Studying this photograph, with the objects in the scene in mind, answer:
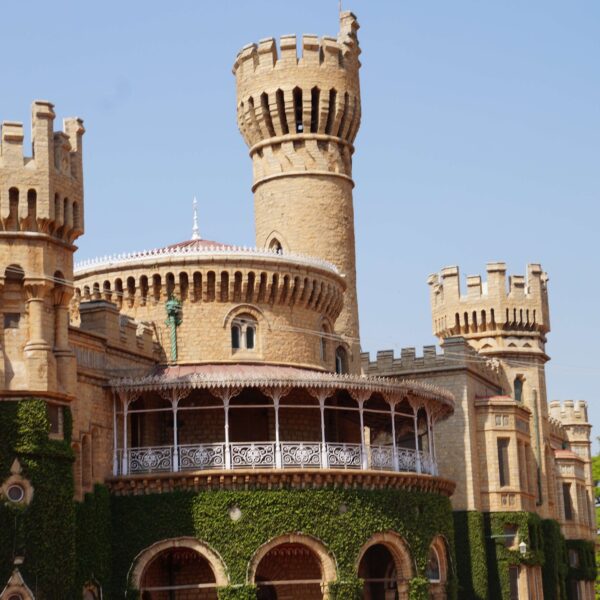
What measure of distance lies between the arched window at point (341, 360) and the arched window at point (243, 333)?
6.08 meters

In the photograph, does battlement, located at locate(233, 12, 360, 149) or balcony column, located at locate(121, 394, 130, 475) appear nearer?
balcony column, located at locate(121, 394, 130, 475)

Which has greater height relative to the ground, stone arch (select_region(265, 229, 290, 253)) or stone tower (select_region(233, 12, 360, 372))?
stone tower (select_region(233, 12, 360, 372))

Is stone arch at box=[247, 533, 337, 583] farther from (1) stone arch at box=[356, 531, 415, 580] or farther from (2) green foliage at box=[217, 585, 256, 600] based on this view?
(1) stone arch at box=[356, 531, 415, 580]

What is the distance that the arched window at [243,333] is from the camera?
178ft

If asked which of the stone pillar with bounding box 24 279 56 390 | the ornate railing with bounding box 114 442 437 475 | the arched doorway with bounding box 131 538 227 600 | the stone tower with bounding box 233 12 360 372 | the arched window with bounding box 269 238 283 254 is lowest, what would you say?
the arched doorway with bounding box 131 538 227 600

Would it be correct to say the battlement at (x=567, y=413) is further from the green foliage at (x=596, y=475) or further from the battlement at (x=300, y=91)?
the battlement at (x=300, y=91)

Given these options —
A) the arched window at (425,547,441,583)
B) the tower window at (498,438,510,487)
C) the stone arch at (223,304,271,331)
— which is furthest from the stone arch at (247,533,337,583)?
the tower window at (498,438,510,487)

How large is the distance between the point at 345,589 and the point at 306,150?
2352 cm

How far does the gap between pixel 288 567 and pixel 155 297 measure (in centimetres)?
1098

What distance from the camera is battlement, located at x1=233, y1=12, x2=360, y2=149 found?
64.7 meters

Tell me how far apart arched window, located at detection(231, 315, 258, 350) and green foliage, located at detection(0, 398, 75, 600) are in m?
12.9

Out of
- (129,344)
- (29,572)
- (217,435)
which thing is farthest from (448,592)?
(29,572)

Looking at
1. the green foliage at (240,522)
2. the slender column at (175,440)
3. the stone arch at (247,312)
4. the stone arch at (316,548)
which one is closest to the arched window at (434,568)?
the green foliage at (240,522)

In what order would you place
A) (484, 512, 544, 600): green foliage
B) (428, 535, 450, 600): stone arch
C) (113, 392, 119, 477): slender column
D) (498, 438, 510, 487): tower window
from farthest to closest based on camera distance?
(498, 438, 510, 487): tower window → (484, 512, 544, 600): green foliage → (428, 535, 450, 600): stone arch → (113, 392, 119, 477): slender column
